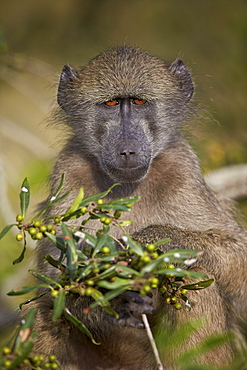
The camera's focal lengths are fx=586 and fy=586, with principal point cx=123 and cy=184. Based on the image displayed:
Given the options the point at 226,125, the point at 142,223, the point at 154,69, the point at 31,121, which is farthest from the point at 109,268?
the point at 31,121

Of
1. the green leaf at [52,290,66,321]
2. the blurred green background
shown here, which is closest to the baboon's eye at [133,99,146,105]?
the green leaf at [52,290,66,321]

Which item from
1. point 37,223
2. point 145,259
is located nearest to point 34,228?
point 37,223

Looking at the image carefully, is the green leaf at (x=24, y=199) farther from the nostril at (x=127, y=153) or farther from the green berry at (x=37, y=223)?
the nostril at (x=127, y=153)

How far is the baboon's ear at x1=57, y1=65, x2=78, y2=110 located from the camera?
4.57 m

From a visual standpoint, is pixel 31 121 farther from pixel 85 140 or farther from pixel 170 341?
pixel 170 341

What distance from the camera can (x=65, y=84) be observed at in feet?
15.1

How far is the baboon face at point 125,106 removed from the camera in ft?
12.9

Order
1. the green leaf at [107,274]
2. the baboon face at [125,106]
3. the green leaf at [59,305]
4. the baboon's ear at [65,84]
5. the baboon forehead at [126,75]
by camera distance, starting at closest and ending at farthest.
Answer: the green leaf at [59,305]
the green leaf at [107,274]
the baboon face at [125,106]
the baboon forehead at [126,75]
the baboon's ear at [65,84]

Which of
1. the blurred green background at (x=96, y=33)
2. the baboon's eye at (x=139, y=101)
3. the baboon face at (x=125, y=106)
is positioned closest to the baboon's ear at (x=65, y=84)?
the baboon face at (x=125, y=106)

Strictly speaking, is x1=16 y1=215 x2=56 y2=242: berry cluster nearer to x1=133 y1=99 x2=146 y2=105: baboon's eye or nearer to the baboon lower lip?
the baboon lower lip

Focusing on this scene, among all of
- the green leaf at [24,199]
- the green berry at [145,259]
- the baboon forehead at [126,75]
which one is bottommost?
the green berry at [145,259]

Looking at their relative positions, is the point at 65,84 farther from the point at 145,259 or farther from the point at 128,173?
the point at 145,259

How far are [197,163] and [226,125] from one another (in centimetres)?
290

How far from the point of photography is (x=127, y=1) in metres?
12.7
